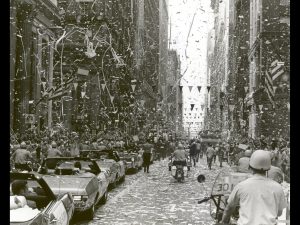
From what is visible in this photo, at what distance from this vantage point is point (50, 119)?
4119 centimetres

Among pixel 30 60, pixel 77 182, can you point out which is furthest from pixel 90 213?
pixel 30 60

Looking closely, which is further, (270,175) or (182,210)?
(182,210)

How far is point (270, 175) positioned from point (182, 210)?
5.20 metres

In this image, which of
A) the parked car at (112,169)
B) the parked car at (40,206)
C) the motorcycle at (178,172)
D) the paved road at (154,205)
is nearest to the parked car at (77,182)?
the paved road at (154,205)

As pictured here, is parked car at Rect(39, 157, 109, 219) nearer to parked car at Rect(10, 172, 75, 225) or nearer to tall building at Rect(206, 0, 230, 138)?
parked car at Rect(10, 172, 75, 225)

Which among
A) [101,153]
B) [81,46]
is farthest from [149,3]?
[101,153]

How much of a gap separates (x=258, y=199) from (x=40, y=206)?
464 cm

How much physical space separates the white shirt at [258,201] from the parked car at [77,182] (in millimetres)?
6437

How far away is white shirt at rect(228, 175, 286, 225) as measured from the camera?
510cm

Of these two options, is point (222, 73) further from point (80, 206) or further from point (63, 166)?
point (80, 206)

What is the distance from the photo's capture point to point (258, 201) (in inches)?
202

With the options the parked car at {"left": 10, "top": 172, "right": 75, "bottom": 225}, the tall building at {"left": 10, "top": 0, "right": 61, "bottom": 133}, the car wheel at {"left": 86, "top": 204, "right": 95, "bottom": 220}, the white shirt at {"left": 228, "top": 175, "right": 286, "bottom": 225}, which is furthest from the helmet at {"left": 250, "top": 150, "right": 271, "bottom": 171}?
the tall building at {"left": 10, "top": 0, "right": 61, "bottom": 133}

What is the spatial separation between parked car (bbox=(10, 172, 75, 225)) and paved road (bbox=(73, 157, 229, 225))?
2937 millimetres
